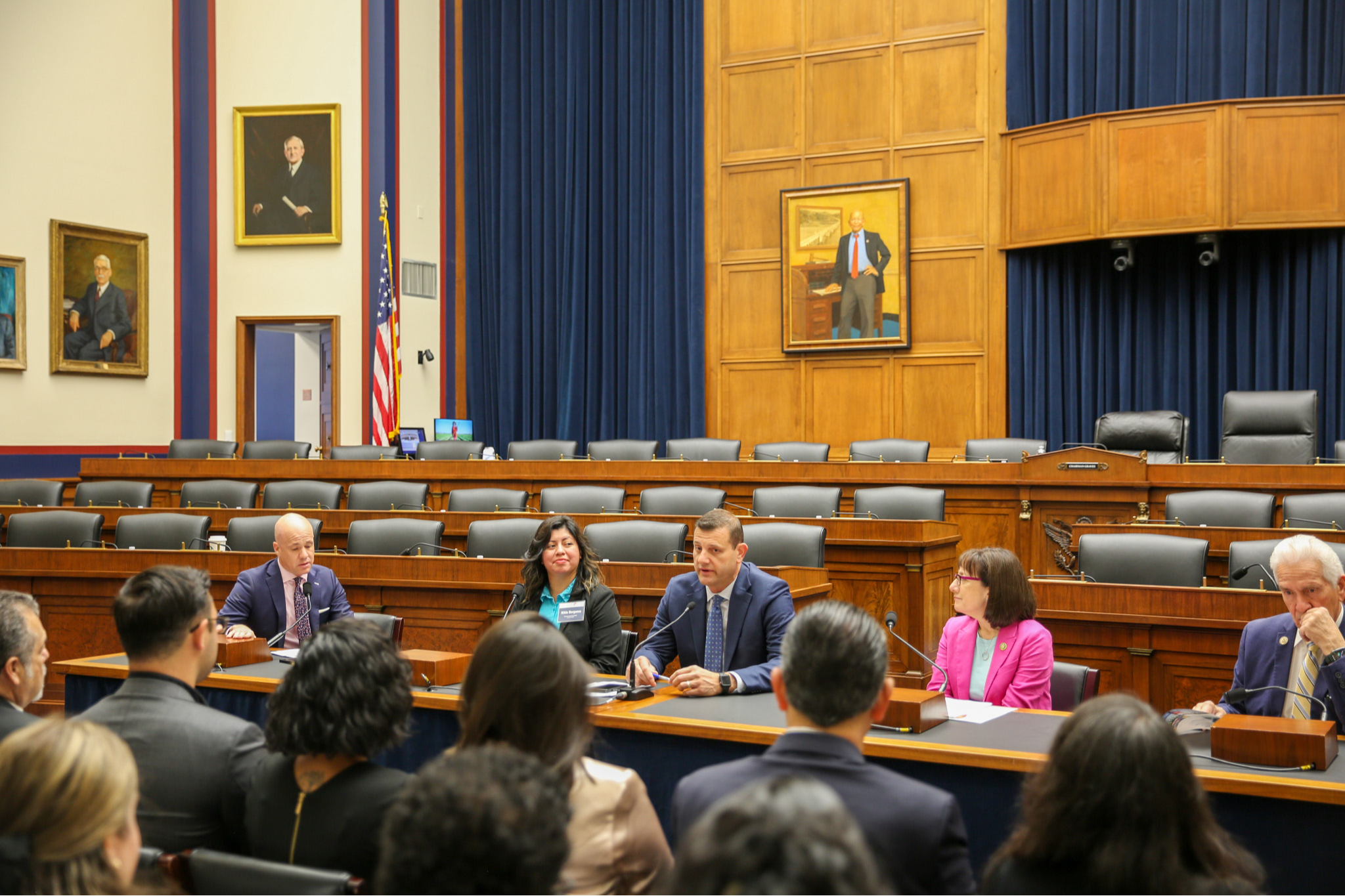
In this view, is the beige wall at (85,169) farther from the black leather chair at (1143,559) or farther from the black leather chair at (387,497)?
the black leather chair at (1143,559)

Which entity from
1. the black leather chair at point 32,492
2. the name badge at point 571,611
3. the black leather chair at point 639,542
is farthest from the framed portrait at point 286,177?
the name badge at point 571,611

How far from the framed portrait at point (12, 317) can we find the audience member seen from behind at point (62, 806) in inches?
342

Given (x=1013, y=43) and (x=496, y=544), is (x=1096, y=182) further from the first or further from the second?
(x=496, y=544)

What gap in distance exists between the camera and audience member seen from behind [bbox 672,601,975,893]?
1.47 m

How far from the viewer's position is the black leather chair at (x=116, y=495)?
679 centimetres

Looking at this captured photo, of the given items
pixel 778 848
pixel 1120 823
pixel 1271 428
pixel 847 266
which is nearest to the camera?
pixel 778 848

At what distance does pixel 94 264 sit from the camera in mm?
9320

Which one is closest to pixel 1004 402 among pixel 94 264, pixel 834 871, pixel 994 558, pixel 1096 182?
pixel 1096 182

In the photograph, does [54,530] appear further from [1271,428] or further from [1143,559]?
[1271,428]

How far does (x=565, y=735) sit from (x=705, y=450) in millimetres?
5803

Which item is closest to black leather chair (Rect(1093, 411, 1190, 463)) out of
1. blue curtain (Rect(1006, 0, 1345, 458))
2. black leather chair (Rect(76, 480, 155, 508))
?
blue curtain (Rect(1006, 0, 1345, 458))

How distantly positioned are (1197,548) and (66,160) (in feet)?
29.1

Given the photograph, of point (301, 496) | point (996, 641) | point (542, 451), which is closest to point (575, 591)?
point (996, 641)

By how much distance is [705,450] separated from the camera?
739cm
